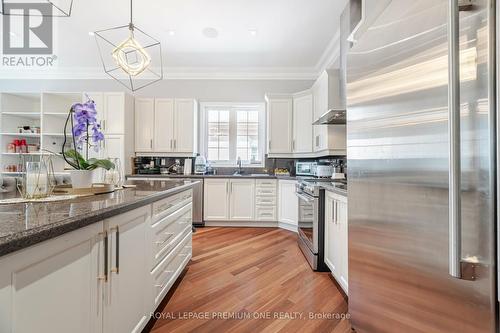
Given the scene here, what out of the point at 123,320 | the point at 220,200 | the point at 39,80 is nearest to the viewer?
the point at 123,320

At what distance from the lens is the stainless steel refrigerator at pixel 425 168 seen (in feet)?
2.14

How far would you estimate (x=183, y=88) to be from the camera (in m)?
4.79

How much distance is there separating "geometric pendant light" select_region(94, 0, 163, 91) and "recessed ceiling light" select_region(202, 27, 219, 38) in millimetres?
700

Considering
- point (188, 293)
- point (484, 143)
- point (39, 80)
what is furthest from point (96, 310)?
point (39, 80)

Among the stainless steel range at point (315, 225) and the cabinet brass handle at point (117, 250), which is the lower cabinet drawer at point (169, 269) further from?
the stainless steel range at point (315, 225)

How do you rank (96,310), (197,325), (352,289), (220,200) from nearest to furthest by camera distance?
1. (96,310)
2. (352,289)
3. (197,325)
4. (220,200)

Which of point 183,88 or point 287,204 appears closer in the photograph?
point 287,204

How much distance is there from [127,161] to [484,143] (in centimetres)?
455

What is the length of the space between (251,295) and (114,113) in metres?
3.78

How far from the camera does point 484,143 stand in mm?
641

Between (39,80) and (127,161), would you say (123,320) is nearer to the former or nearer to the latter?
(127,161)

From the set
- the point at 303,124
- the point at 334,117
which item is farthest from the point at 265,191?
the point at 334,117

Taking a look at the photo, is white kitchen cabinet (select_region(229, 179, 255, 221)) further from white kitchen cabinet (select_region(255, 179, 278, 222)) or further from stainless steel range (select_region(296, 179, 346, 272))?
stainless steel range (select_region(296, 179, 346, 272))

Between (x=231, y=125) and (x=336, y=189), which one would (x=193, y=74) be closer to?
(x=231, y=125)
